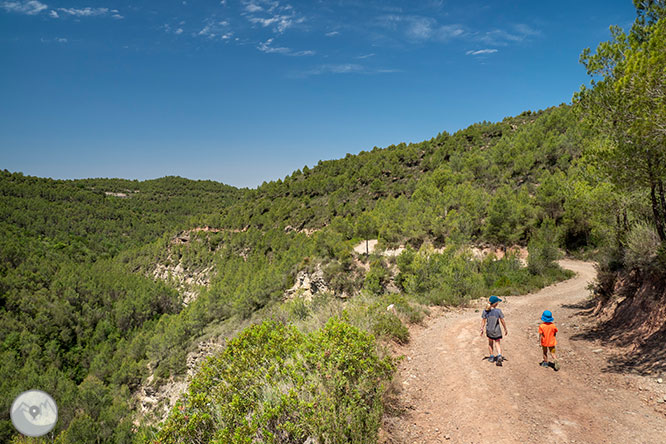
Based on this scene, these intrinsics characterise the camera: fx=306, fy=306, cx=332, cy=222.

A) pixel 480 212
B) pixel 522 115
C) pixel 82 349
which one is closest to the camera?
pixel 480 212

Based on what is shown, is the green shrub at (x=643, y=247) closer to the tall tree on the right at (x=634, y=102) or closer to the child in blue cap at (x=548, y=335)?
the tall tree on the right at (x=634, y=102)

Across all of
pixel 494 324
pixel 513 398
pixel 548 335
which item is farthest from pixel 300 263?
pixel 513 398

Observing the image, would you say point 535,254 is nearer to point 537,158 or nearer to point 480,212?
point 480,212

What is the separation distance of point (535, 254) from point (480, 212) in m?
7.91

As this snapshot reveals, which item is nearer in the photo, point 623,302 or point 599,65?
point 599,65

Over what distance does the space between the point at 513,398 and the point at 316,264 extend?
22.5 metres

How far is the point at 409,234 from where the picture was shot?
24812mm

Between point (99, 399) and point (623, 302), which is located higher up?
point (623, 302)

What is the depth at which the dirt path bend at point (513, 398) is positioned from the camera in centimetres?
376

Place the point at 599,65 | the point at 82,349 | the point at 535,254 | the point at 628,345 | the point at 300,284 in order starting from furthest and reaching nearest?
the point at 82,349 → the point at 300,284 → the point at 535,254 → the point at 599,65 → the point at 628,345

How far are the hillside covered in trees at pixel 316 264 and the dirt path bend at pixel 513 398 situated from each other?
80 centimetres

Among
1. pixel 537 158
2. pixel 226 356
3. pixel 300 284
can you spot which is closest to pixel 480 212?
pixel 537 158

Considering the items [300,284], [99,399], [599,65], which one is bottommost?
[99,399]

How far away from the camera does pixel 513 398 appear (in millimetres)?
4543
